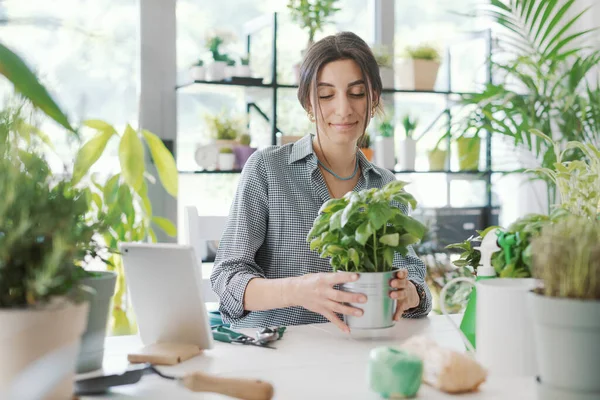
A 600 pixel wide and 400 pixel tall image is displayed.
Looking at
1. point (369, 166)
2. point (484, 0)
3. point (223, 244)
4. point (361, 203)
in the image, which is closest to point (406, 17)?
point (484, 0)

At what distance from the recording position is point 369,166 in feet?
6.92

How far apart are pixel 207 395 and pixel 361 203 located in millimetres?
447

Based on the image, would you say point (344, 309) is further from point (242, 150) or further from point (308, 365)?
point (242, 150)

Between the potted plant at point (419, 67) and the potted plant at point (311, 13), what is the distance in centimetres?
55

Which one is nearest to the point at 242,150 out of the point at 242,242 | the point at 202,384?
the point at 242,242

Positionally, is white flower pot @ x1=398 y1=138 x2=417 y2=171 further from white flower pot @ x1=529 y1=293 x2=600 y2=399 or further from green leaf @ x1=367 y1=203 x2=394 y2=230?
white flower pot @ x1=529 y1=293 x2=600 y2=399

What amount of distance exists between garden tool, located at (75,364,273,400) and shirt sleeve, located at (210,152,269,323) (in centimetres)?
65

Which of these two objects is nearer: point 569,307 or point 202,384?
point 569,307

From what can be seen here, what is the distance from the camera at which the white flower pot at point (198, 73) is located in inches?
123

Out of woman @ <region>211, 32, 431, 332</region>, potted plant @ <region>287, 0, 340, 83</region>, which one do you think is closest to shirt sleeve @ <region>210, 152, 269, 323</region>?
woman @ <region>211, 32, 431, 332</region>

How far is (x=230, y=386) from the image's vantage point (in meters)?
1.01

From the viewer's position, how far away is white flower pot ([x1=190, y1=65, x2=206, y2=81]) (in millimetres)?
3123

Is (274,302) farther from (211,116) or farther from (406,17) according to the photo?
(406,17)

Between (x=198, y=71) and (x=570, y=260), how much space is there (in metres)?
2.48
